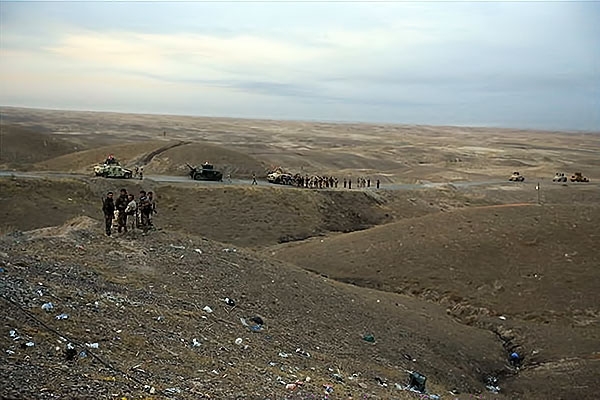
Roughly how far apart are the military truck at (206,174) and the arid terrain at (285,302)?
21.8ft

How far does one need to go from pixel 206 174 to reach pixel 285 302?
32640 millimetres

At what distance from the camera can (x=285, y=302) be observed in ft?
57.3

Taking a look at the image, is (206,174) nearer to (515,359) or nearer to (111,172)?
(111,172)

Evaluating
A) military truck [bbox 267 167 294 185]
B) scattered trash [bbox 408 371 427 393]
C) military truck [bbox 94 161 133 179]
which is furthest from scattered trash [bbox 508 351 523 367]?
military truck [bbox 94 161 133 179]

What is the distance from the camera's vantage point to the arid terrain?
10133mm

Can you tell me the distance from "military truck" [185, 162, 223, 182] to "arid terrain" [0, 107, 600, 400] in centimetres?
665

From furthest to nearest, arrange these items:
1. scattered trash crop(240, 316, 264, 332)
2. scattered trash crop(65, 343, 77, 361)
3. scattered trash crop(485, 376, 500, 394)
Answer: scattered trash crop(485, 376, 500, 394) → scattered trash crop(240, 316, 264, 332) → scattered trash crop(65, 343, 77, 361)

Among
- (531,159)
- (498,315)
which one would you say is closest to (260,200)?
(498,315)

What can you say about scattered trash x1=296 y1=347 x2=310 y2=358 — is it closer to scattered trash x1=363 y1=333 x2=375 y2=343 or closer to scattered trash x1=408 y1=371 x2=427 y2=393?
scattered trash x1=408 y1=371 x2=427 y2=393

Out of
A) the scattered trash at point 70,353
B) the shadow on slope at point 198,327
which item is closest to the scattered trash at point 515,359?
the shadow on slope at point 198,327

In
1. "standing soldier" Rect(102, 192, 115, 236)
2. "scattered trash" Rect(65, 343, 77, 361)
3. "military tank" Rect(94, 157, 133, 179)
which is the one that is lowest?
"military tank" Rect(94, 157, 133, 179)

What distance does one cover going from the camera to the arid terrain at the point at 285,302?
10.1 meters

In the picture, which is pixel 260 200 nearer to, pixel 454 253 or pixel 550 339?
pixel 454 253

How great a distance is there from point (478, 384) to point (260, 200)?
90.8 feet
